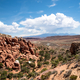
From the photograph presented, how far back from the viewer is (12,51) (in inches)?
1172

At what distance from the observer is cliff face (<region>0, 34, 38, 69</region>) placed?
2422 centimetres

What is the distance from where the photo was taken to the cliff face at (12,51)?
24219 mm

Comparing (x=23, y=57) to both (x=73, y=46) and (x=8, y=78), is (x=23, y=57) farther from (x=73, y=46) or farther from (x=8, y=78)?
(x=73, y=46)

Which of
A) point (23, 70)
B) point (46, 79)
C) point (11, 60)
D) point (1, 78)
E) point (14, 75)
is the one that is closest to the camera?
point (46, 79)

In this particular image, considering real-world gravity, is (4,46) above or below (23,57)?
above

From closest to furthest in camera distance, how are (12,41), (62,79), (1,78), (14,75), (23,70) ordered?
1. (62,79)
2. (1,78)
3. (14,75)
4. (23,70)
5. (12,41)

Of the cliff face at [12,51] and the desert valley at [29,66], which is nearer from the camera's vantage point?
the desert valley at [29,66]

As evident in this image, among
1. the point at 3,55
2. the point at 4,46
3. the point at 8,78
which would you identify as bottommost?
the point at 8,78

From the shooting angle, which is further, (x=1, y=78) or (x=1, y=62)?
(x=1, y=62)

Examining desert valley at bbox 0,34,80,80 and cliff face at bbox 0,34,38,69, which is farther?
cliff face at bbox 0,34,38,69

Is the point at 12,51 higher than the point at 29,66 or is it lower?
higher

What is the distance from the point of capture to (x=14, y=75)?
768 inches

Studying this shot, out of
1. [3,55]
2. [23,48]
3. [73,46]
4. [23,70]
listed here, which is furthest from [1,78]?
[73,46]

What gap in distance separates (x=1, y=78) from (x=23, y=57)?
13285 millimetres
